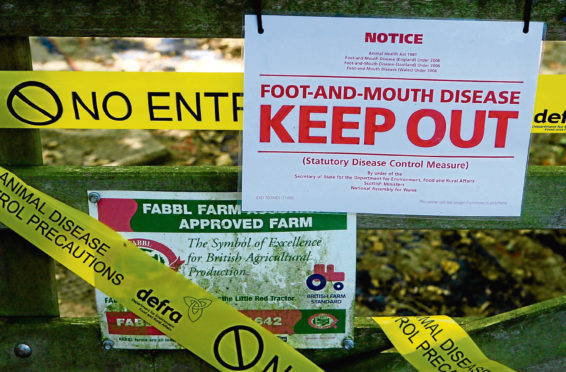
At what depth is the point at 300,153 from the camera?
59.7 inches

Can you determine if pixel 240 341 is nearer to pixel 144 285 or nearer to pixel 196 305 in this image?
pixel 196 305

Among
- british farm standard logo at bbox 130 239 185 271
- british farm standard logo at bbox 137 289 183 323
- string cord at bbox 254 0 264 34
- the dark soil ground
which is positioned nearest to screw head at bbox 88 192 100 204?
british farm standard logo at bbox 130 239 185 271

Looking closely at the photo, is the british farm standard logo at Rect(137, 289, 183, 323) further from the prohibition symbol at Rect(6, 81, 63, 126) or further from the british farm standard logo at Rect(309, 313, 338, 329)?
the prohibition symbol at Rect(6, 81, 63, 126)

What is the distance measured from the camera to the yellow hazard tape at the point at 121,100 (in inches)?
58.0

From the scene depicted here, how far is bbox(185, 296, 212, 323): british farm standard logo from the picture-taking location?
170 cm

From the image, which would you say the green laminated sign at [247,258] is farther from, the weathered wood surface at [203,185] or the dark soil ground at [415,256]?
the dark soil ground at [415,256]

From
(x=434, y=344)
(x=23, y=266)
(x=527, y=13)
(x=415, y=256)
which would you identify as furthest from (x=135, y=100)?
(x=415, y=256)

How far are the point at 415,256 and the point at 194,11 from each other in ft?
9.02

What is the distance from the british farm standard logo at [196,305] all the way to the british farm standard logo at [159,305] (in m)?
0.04

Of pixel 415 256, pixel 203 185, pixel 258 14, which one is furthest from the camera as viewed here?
pixel 415 256

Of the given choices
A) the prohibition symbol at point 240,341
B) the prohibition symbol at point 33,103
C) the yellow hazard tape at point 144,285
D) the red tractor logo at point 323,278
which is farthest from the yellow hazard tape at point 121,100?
the prohibition symbol at point 240,341

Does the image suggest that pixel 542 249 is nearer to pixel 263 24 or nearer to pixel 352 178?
pixel 352 178

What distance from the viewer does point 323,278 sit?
66.2 inches

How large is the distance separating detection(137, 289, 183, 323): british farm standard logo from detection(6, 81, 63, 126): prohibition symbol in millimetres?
555
